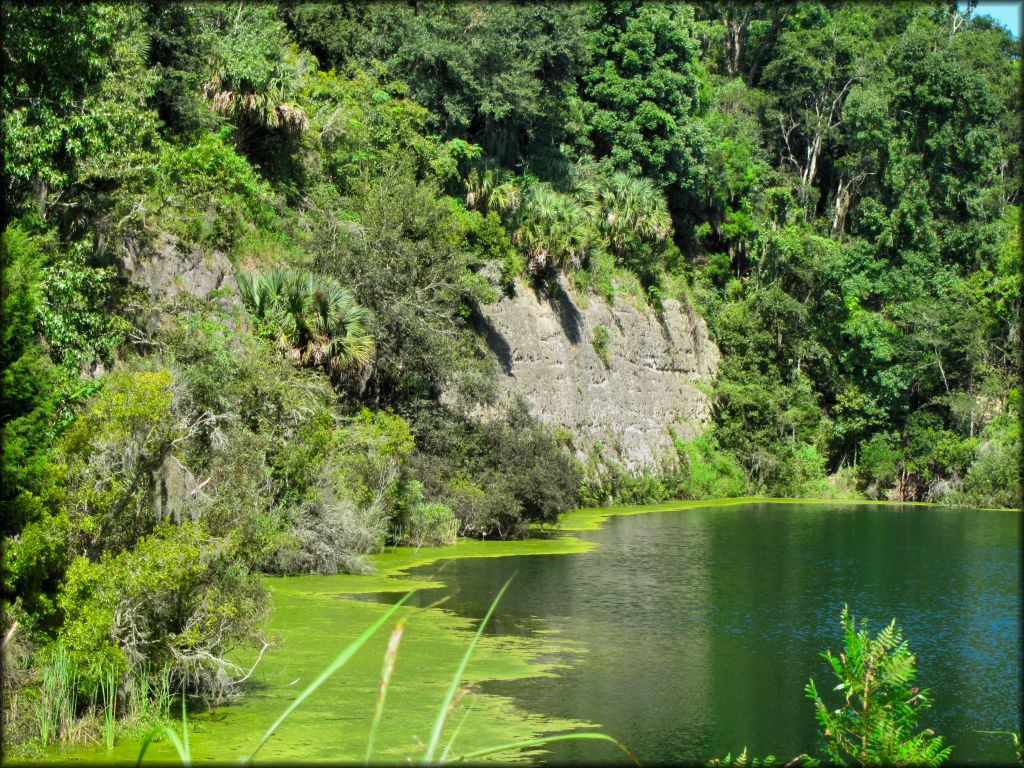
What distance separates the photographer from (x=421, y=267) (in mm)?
29094

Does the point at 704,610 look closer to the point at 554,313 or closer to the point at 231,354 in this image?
the point at 231,354

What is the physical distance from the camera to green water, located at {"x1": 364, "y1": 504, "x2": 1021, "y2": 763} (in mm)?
13156

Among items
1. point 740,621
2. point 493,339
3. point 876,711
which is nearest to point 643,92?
Answer: point 493,339

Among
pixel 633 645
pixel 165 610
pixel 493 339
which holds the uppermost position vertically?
pixel 493 339

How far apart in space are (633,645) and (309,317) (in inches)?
406

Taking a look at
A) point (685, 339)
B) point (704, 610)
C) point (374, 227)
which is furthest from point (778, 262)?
point (704, 610)

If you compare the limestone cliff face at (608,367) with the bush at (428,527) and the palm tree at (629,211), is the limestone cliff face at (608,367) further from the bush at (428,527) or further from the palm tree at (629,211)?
the bush at (428,527)

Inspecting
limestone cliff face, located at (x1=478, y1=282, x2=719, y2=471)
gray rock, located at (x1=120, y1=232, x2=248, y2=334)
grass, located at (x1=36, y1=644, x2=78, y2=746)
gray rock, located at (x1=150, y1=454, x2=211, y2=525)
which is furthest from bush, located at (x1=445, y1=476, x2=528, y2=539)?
grass, located at (x1=36, y1=644, x2=78, y2=746)

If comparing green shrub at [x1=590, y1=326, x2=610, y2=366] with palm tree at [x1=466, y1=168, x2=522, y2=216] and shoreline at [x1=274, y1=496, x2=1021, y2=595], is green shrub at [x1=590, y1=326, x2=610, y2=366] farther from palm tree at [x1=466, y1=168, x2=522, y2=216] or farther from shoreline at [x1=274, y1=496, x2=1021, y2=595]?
palm tree at [x1=466, y1=168, x2=522, y2=216]

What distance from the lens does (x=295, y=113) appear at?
95.9ft

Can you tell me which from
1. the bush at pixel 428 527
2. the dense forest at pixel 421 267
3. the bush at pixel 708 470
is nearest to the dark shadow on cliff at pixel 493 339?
the dense forest at pixel 421 267

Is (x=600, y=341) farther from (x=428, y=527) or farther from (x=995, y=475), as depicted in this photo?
(x=428, y=527)

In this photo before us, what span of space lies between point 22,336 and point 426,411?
1679cm

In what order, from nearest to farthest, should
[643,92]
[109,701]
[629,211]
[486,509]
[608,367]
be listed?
[109,701] → [486,509] → [608,367] → [629,211] → [643,92]
